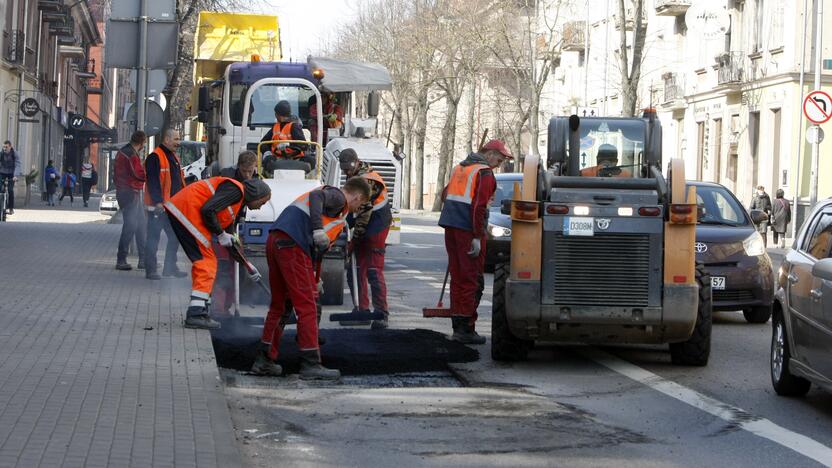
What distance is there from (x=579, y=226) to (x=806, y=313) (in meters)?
2.05

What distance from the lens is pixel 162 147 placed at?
16.8 meters

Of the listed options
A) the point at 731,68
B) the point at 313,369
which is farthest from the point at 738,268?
the point at 731,68

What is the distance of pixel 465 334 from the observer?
12172 mm

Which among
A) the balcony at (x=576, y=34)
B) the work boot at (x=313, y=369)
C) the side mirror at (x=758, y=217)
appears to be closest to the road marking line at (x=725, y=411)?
the work boot at (x=313, y=369)

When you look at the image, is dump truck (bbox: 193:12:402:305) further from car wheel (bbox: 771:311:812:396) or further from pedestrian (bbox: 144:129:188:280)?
car wheel (bbox: 771:311:812:396)

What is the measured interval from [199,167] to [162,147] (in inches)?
310

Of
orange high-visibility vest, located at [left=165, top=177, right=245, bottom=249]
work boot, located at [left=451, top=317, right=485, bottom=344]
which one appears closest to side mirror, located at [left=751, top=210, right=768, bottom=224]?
work boot, located at [left=451, top=317, right=485, bottom=344]

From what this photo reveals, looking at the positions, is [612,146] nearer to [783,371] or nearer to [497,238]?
[783,371]

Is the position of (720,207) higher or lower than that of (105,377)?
higher

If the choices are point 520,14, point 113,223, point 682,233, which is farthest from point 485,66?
point 682,233

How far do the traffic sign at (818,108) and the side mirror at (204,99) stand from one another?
650 inches

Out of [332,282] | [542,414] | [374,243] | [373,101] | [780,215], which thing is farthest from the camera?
[780,215]

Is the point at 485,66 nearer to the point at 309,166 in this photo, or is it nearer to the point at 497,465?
the point at 309,166

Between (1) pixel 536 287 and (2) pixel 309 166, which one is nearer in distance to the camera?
(1) pixel 536 287
